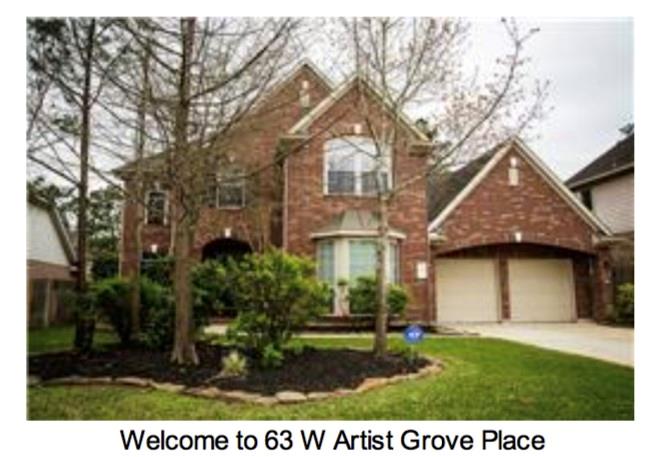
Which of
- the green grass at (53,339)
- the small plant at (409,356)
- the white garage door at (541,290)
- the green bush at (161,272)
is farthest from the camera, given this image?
the white garage door at (541,290)

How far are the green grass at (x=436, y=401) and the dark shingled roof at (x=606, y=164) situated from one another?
15.8ft

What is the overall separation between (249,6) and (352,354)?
12.5 ft

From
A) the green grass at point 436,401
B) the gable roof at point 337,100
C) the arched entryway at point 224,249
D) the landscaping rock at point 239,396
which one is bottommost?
the green grass at point 436,401

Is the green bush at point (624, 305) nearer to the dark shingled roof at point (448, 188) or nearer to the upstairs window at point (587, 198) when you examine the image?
the upstairs window at point (587, 198)

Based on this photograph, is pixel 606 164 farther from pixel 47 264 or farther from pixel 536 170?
pixel 47 264

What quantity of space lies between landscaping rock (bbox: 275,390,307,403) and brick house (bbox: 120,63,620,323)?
20.6 feet

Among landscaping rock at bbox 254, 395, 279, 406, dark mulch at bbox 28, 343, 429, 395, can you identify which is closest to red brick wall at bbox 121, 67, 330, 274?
dark mulch at bbox 28, 343, 429, 395

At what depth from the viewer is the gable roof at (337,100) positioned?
7.49 metres

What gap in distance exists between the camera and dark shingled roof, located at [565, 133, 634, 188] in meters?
11.0

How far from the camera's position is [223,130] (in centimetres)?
632

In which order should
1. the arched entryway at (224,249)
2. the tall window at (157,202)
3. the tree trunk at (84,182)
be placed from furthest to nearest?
the arched entryway at (224,249) → the tall window at (157,202) → the tree trunk at (84,182)

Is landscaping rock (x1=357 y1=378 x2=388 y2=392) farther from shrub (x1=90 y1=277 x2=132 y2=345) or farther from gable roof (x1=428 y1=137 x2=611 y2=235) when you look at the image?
gable roof (x1=428 y1=137 x2=611 y2=235)

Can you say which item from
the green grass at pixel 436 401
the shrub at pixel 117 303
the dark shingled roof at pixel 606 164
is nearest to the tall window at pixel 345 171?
the dark shingled roof at pixel 606 164

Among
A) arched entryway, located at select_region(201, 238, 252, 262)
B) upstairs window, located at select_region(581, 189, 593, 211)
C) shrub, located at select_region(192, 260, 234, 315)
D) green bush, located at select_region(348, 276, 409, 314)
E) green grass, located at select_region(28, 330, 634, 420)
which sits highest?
upstairs window, located at select_region(581, 189, 593, 211)
